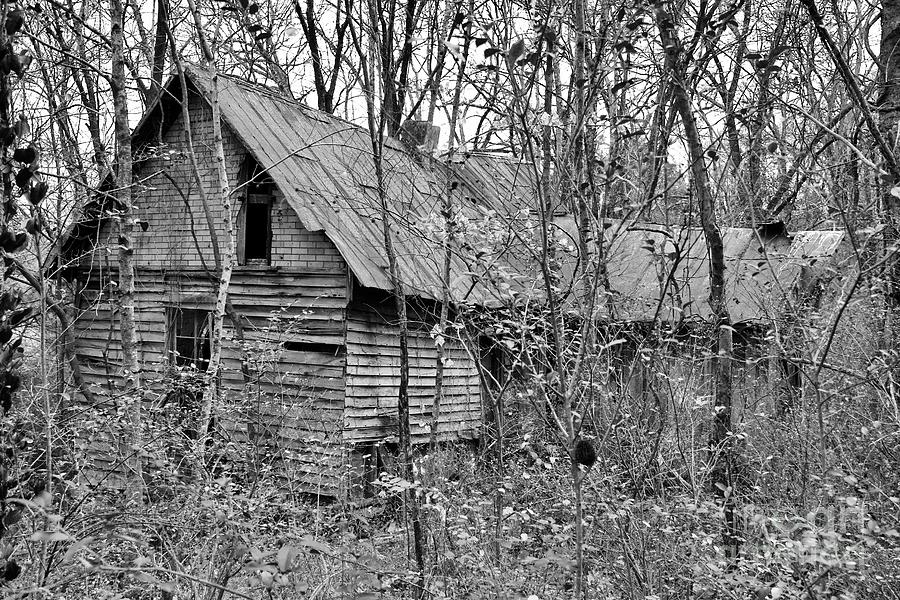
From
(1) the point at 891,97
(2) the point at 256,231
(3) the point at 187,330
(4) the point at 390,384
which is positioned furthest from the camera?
(2) the point at 256,231

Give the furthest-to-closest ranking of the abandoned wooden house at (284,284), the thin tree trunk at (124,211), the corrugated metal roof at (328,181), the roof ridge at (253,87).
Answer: the roof ridge at (253,87) → the abandoned wooden house at (284,284) → the corrugated metal roof at (328,181) → the thin tree trunk at (124,211)

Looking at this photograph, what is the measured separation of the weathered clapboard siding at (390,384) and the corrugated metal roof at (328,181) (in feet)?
2.74

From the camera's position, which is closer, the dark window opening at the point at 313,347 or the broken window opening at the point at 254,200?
the dark window opening at the point at 313,347

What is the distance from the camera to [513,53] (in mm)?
3059

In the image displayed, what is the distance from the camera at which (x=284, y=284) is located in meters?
11.0

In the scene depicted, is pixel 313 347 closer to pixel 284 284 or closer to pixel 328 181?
pixel 284 284

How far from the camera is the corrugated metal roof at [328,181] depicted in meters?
9.85

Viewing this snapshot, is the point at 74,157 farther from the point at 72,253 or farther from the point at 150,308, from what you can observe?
the point at 150,308

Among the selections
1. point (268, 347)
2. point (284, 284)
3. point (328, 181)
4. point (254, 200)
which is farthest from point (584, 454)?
point (328, 181)

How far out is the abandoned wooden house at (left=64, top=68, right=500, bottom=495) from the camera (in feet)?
33.2

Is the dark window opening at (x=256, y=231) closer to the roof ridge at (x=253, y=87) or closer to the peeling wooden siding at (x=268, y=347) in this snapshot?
the peeling wooden siding at (x=268, y=347)

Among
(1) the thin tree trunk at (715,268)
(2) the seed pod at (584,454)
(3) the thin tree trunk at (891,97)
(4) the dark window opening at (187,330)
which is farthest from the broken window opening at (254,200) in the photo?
(2) the seed pod at (584,454)

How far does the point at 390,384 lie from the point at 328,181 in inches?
136

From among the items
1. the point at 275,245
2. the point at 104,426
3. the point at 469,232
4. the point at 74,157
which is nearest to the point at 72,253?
the point at 74,157
